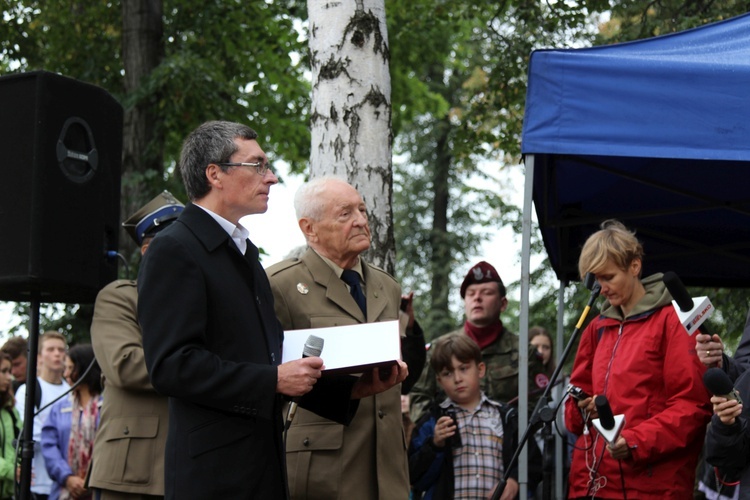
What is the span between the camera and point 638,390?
4.80 meters

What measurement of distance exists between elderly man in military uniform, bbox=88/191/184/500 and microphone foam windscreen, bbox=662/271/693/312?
2.20 m

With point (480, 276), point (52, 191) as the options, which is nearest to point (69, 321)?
point (480, 276)

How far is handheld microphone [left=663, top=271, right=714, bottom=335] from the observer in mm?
4324

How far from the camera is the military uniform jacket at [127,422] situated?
4715 mm

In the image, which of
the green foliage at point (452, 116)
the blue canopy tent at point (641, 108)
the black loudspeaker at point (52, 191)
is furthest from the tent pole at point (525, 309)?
the green foliage at point (452, 116)

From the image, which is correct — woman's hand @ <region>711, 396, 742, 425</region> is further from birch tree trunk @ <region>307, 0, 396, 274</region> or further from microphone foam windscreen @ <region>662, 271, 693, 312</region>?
birch tree trunk @ <region>307, 0, 396, 274</region>

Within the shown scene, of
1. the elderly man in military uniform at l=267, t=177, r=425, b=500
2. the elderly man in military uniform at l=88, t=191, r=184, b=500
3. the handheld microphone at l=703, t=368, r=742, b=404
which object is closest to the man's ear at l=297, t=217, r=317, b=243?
the elderly man in military uniform at l=267, t=177, r=425, b=500

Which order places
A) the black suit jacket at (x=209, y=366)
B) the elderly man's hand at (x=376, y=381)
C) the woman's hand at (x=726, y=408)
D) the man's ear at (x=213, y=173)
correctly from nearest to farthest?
the black suit jacket at (x=209, y=366) < the man's ear at (x=213, y=173) < the elderly man's hand at (x=376, y=381) < the woman's hand at (x=726, y=408)

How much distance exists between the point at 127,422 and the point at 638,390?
2.22 metres

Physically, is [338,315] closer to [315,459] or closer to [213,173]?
[315,459]

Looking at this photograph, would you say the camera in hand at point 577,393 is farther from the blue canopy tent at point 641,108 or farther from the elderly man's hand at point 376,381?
the elderly man's hand at point 376,381

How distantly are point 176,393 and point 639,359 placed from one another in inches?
89.3

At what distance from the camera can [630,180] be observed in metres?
6.27

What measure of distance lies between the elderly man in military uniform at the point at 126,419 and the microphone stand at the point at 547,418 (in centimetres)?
146
